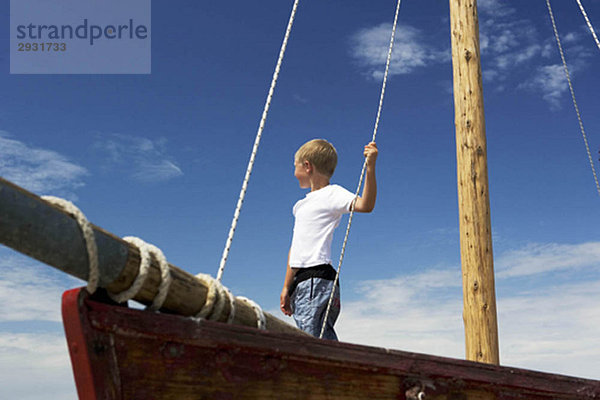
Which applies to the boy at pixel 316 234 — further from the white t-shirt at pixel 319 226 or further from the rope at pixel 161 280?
the rope at pixel 161 280

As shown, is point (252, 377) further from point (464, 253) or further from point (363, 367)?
point (464, 253)

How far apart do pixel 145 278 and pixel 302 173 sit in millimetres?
2745

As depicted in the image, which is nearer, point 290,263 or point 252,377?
point 252,377

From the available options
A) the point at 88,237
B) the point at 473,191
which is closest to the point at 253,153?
the point at 88,237

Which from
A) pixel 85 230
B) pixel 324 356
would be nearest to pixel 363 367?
pixel 324 356

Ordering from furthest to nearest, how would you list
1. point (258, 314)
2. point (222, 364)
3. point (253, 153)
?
point (253, 153), point (258, 314), point (222, 364)

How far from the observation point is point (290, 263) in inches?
177

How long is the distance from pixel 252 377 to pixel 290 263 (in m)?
2.21

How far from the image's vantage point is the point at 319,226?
4434 millimetres

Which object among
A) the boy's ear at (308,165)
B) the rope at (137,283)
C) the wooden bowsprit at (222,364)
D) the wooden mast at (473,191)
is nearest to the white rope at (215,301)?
the wooden bowsprit at (222,364)

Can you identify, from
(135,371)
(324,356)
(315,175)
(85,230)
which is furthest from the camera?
(315,175)

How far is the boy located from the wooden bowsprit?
1.57 meters

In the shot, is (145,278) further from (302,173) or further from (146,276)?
(302,173)

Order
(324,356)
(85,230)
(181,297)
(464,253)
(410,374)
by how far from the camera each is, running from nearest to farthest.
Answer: (85,230) → (181,297) → (324,356) → (410,374) → (464,253)
